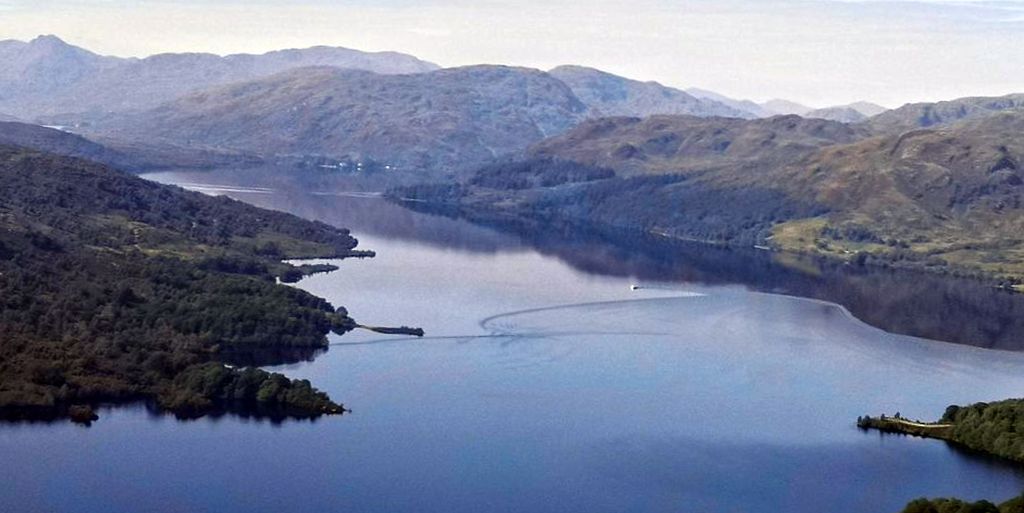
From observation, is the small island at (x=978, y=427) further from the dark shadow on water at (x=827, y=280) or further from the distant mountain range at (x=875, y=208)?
the distant mountain range at (x=875, y=208)

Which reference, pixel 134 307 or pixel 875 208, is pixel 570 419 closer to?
pixel 134 307

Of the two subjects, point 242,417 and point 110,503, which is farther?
point 242,417

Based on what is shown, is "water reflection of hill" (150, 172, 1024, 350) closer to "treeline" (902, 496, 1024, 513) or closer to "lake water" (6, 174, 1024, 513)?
"lake water" (6, 174, 1024, 513)

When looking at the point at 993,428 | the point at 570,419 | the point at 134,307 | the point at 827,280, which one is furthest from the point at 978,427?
the point at 827,280

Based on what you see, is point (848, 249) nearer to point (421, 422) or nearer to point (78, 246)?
point (78, 246)

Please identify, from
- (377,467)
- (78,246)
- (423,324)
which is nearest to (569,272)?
(423,324)

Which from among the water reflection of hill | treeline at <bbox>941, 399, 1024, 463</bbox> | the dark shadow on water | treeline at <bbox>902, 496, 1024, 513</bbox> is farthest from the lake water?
treeline at <bbox>902, 496, 1024, 513</bbox>
